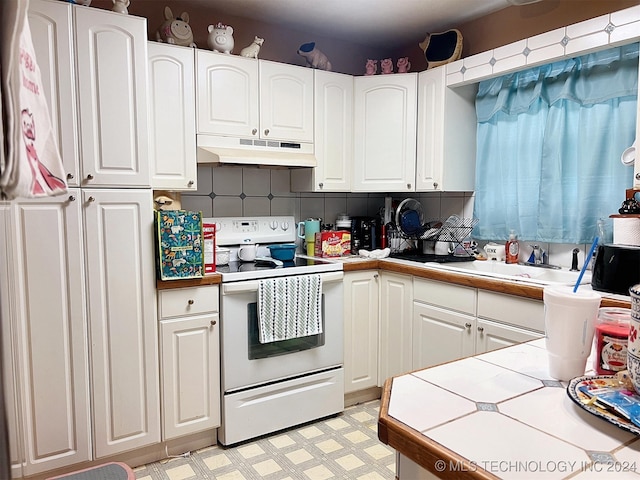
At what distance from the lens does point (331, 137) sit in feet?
9.84

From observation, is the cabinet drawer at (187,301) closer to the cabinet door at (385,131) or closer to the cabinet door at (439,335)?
the cabinet door at (439,335)

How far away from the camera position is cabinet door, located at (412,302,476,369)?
2.45 meters

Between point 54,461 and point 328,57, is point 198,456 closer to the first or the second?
point 54,461

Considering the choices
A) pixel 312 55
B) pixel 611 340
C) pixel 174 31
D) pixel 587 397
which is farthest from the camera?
pixel 312 55

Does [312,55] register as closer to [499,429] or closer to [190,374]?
[190,374]

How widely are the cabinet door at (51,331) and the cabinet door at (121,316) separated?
0.05m

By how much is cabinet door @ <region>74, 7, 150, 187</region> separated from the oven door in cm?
74

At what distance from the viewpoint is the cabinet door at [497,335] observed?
2158 mm

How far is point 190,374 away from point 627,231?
207cm

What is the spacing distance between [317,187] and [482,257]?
3.70ft

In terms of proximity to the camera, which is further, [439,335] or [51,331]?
[439,335]

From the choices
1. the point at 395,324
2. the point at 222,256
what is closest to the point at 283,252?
the point at 222,256

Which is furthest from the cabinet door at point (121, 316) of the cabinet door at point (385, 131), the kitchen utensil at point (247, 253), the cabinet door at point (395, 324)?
the cabinet door at point (385, 131)

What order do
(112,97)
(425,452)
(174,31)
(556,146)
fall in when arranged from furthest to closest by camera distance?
(556,146) → (174,31) → (112,97) → (425,452)
